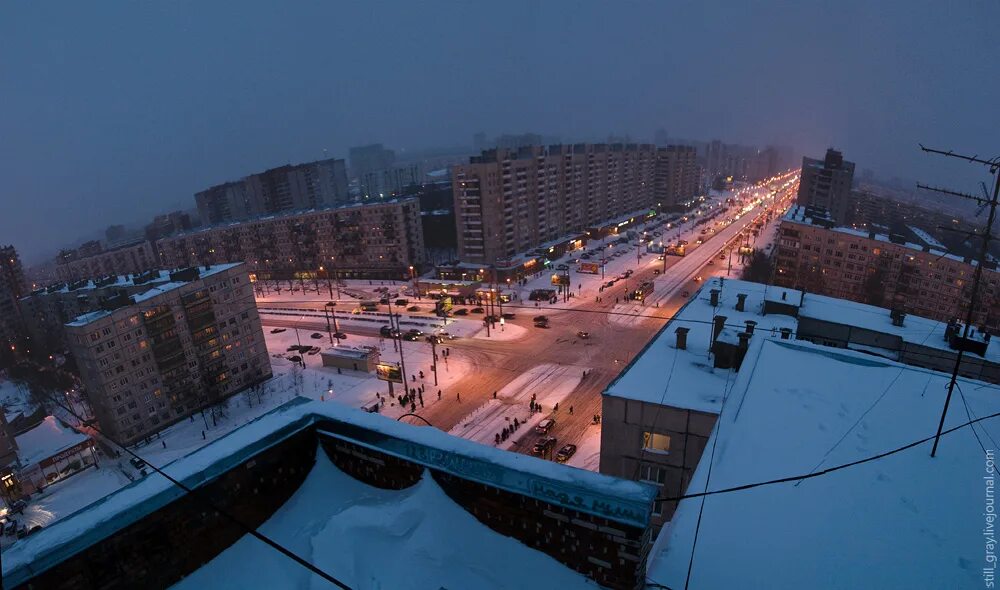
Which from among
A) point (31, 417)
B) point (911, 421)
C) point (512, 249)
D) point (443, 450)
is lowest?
point (31, 417)

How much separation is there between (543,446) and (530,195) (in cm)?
5826

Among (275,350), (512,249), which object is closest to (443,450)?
(275,350)

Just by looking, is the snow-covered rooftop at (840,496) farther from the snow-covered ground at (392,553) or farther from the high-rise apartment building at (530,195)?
the high-rise apartment building at (530,195)

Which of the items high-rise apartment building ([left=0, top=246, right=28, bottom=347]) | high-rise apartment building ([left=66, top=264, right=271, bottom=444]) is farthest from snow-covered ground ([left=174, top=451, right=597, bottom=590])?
high-rise apartment building ([left=0, top=246, right=28, bottom=347])

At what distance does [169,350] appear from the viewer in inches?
1490

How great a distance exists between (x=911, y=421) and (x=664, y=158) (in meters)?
124

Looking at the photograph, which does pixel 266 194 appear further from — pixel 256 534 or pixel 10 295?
pixel 256 534

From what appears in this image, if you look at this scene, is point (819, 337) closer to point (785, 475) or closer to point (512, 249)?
point (785, 475)

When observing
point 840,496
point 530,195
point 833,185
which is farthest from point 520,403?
point 833,185

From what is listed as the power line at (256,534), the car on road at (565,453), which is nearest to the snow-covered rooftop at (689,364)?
the car on road at (565,453)

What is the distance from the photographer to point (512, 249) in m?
77.9

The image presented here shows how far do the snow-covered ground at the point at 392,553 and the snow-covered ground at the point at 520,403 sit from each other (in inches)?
819

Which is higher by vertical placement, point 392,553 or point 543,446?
point 392,553

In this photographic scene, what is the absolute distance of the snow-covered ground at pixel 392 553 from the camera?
870 cm
